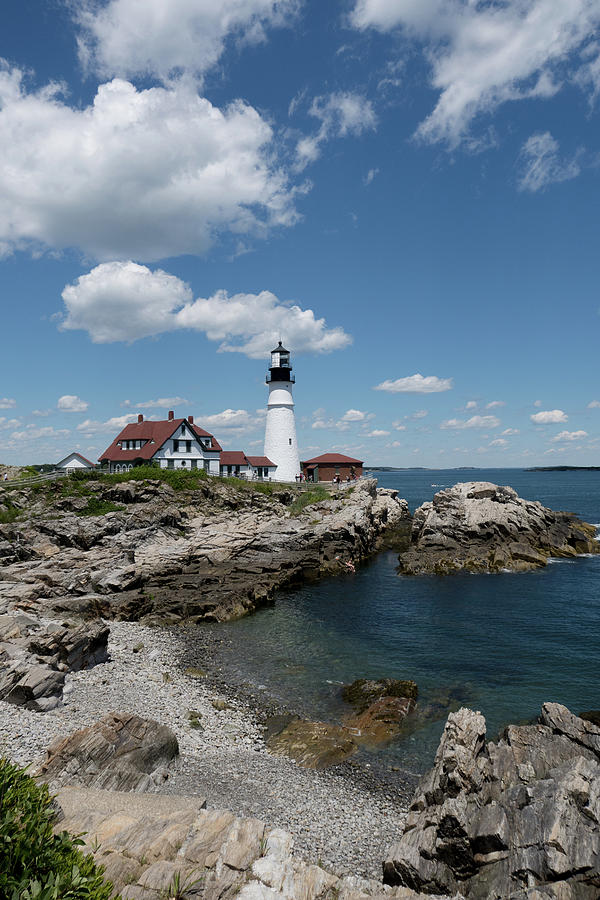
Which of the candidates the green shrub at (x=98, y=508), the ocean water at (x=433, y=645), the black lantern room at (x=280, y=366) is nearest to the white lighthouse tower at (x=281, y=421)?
the black lantern room at (x=280, y=366)

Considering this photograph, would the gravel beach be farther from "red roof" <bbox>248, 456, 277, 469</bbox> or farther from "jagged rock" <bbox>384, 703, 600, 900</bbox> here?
"red roof" <bbox>248, 456, 277, 469</bbox>

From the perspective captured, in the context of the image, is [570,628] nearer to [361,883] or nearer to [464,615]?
[464,615]

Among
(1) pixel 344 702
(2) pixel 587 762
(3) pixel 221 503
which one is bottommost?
(1) pixel 344 702

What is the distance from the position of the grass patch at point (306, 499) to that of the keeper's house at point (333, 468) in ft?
60.5

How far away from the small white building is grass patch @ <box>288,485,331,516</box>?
29717 millimetres

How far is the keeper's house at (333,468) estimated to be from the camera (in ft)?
304

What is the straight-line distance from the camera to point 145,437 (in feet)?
245

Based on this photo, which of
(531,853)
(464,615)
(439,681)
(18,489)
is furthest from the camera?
(18,489)

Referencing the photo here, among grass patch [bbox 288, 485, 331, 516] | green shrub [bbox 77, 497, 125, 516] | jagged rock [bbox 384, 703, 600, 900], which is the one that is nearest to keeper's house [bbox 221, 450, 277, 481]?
grass patch [bbox 288, 485, 331, 516]

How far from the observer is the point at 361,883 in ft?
37.9

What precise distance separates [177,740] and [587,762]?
42.2 ft

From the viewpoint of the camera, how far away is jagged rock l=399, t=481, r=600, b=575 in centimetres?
4878

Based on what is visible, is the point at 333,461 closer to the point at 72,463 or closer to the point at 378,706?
the point at 72,463

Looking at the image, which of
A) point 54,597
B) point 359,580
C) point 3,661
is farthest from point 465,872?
point 359,580
